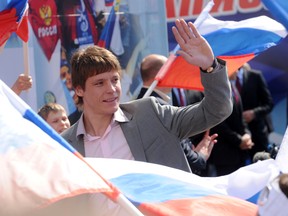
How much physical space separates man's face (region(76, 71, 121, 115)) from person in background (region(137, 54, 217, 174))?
1131 millimetres

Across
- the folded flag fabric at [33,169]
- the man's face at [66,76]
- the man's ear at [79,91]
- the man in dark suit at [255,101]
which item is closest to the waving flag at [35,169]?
the folded flag fabric at [33,169]

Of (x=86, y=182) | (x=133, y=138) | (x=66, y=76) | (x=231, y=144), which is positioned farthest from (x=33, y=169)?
(x=231, y=144)

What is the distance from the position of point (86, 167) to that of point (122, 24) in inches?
170

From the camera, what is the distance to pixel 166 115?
14.5 ft

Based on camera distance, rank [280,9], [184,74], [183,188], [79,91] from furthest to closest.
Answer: [184,74] → [280,9] → [79,91] → [183,188]

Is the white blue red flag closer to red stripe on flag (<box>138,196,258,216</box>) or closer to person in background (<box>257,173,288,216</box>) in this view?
red stripe on flag (<box>138,196,258,216</box>)

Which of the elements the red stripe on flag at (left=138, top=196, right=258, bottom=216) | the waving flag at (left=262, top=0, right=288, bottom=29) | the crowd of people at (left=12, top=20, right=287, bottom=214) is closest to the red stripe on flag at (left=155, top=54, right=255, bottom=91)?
the waving flag at (left=262, top=0, right=288, bottom=29)

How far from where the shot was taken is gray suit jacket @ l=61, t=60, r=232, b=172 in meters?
4.33

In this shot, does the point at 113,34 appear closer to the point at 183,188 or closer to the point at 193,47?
the point at 193,47

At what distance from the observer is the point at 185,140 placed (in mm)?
5668

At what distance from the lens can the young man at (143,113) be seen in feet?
14.1

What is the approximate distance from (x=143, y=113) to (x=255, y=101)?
527 centimetres

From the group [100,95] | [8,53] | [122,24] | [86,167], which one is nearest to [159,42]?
[122,24]

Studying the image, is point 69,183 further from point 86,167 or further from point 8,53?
point 8,53
